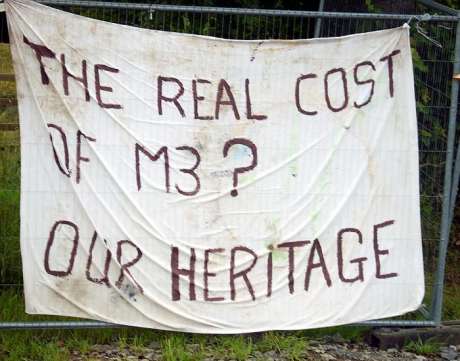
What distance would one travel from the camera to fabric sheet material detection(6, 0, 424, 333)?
4.54m

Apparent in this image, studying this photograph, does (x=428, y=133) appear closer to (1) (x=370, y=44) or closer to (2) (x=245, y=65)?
(1) (x=370, y=44)

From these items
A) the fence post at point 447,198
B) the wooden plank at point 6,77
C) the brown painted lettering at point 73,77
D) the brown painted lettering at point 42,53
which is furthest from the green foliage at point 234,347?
the wooden plank at point 6,77

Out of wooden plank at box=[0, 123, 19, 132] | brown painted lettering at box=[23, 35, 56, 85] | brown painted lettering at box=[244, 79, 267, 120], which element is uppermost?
brown painted lettering at box=[23, 35, 56, 85]

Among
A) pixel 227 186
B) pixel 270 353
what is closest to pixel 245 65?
pixel 227 186

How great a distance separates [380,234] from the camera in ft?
16.0

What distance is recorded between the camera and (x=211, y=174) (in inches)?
184

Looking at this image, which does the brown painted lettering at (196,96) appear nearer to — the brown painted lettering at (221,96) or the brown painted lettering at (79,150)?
the brown painted lettering at (221,96)

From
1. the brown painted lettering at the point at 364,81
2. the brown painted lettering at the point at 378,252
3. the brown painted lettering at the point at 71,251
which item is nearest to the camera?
the brown painted lettering at the point at 71,251

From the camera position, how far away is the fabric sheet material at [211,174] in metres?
4.54

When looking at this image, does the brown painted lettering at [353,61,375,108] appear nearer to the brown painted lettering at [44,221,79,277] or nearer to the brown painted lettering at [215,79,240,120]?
the brown painted lettering at [215,79,240,120]

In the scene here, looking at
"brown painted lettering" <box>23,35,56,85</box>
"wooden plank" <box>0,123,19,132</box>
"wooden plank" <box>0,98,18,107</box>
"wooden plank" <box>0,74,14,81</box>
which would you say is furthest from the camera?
"wooden plank" <box>0,98,18,107</box>

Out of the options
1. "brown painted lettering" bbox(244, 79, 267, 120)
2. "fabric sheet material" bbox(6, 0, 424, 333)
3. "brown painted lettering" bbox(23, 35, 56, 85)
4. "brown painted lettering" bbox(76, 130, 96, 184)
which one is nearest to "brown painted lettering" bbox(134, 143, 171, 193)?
"fabric sheet material" bbox(6, 0, 424, 333)

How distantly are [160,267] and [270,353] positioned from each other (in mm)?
906

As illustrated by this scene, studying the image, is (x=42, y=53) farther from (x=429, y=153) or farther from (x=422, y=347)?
(x=422, y=347)
